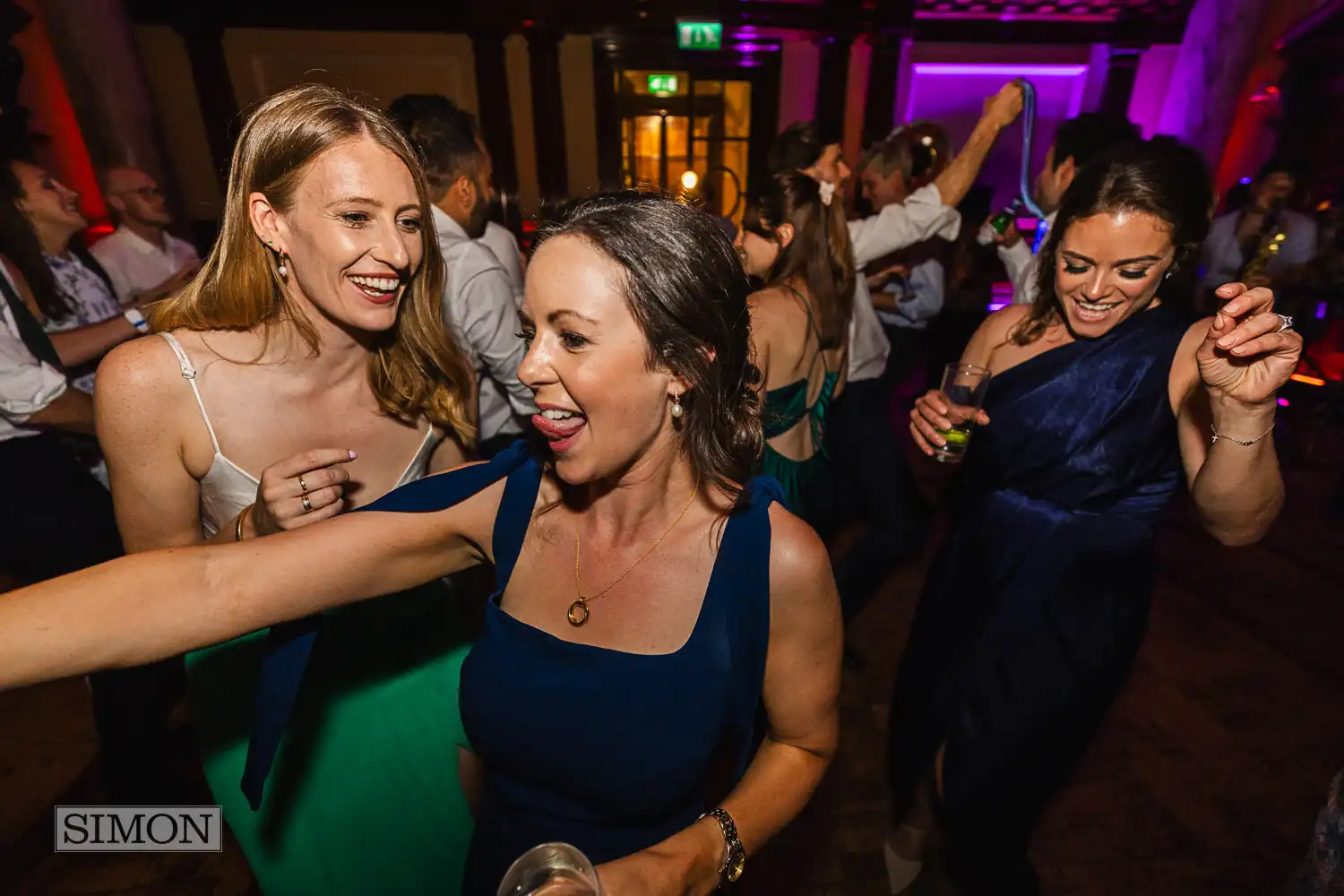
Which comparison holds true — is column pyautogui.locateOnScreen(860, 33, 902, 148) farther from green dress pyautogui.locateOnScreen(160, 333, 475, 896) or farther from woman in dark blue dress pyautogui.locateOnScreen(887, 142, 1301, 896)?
green dress pyautogui.locateOnScreen(160, 333, 475, 896)

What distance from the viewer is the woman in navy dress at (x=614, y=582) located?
3.43 ft

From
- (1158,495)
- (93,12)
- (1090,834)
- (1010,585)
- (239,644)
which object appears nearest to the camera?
(239,644)

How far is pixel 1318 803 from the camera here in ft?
7.76

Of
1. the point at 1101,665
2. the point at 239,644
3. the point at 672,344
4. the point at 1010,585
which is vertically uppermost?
the point at 672,344

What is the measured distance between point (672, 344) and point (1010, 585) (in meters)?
1.39

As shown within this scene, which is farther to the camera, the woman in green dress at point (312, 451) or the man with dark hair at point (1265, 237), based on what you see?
A: the man with dark hair at point (1265, 237)

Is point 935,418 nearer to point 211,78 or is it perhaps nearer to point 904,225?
point 904,225

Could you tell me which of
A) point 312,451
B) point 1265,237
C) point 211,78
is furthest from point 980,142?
point 211,78

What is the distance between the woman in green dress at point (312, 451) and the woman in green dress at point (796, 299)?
Result: 1.27 meters

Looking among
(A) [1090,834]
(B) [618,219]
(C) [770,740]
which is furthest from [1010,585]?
(B) [618,219]

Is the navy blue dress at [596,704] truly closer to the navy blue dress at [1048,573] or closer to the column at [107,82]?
the navy blue dress at [1048,573]

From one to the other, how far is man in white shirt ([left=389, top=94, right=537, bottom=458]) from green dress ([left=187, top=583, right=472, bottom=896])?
3.50 ft

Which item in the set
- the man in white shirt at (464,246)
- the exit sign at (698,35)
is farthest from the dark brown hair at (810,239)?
the exit sign at (698,35)

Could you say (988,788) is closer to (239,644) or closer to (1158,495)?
(1158,495)
